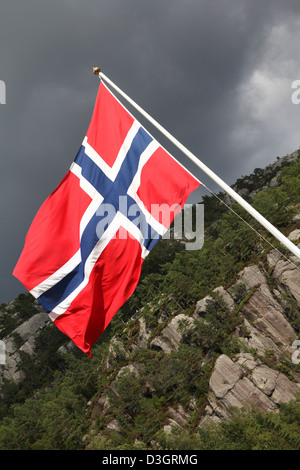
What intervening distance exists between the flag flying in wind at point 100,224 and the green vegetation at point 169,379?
69.8 feet

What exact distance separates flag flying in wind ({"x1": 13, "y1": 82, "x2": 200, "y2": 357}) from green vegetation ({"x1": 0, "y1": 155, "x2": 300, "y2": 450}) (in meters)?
21.3

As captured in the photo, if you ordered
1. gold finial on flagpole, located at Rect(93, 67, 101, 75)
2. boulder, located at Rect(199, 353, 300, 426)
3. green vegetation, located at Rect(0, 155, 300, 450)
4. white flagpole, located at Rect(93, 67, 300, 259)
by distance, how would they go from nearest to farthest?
1. white flagpole, located at Rect(93, 67, 300, 259)
2. gold finial on flagpole, located at Rect(93, 67, 101, 75)
3. green vegetation, located at Rect(0, 155, 300, 450)
4. boulder, located at Rect(199, 353, 300, 426)

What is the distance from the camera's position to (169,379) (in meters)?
46.2

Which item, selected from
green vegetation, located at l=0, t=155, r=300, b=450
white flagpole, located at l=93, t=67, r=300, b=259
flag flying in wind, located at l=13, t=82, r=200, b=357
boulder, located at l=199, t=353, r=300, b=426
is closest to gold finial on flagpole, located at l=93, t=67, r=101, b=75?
flag flying in wind, located at l=13, t=82, r=200, b=357

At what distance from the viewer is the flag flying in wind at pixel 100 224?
10.3 m

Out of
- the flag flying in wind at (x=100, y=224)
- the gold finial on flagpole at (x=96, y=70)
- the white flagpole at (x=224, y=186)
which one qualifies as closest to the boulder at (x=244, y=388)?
the flag flying in wind at (x=100, y=224)

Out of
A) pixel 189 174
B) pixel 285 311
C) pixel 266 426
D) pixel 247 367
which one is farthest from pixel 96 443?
pixel 189 174

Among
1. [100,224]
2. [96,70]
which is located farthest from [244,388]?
[96,70]

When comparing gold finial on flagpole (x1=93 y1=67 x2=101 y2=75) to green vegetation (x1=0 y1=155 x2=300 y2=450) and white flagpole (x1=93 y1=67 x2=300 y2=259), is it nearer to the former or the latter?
white flagpole (x1=93 y1=67 x2=300 y2=259)

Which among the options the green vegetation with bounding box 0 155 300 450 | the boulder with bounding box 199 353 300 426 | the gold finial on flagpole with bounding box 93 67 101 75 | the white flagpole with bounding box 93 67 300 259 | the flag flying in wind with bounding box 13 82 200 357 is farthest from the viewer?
the boulder with bounding box 199 353 300 426

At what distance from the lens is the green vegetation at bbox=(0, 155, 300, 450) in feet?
104

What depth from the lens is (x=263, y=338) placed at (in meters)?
42.3
